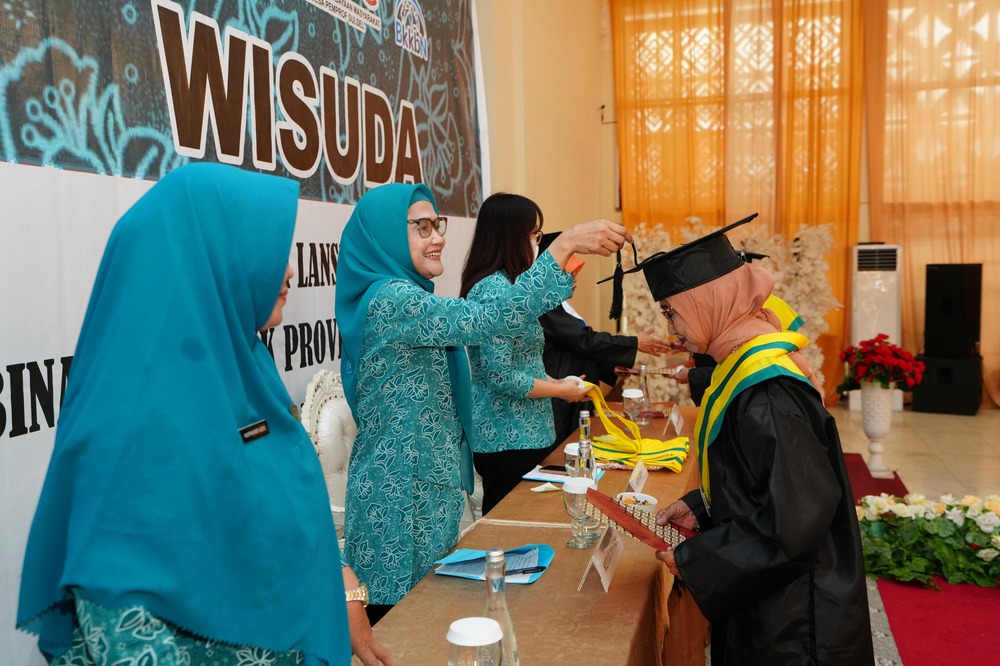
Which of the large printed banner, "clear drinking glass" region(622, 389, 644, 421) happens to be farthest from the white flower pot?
the large printed banner

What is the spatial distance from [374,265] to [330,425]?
42.6 inches

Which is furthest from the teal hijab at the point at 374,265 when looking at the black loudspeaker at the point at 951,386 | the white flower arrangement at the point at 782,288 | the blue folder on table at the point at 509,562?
the black loudspeaker at the point at 951,386

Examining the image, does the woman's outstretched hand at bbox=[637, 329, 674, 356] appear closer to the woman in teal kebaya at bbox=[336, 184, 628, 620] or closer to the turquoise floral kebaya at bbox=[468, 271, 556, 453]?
the turquoise floral kebaya at bbox=[468, 271, 556, 453]

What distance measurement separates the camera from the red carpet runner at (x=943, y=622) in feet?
9.63

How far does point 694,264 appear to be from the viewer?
5.91 ft

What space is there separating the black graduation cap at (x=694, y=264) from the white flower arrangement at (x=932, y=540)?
227cm

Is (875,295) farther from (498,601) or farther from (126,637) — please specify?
(126,637)

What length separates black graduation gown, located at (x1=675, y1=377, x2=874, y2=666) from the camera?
4.93ft

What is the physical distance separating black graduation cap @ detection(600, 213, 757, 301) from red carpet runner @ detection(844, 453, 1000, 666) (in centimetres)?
195

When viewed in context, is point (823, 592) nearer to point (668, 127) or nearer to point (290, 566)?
point (290, 566)

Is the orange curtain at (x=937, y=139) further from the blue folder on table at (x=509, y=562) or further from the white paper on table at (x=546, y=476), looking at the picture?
the blue folder on table at (x=509, y=562)

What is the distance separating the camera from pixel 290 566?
3.47 ft

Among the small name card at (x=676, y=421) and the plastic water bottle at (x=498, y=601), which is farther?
the small name card at (x=676, y=421)

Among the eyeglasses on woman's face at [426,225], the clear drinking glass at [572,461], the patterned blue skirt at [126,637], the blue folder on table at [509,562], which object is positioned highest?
the eyeglasses on woman's face at [426,225]
